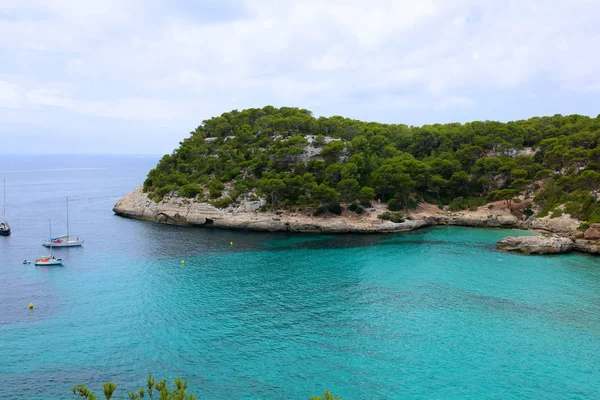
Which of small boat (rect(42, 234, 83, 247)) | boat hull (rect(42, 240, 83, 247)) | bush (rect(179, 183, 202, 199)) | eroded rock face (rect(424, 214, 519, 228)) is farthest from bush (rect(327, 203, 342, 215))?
boat hull (rect(42, 240, 83, 247))

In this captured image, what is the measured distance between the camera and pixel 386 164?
6925cm

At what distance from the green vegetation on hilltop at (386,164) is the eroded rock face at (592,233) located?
13.0ft

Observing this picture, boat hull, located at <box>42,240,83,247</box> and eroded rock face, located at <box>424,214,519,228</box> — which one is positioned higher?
eroded rock face, located at <box>424,214,519,228</box>

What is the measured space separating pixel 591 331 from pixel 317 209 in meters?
41.0

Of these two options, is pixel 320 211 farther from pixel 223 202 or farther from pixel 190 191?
pixel 190 191

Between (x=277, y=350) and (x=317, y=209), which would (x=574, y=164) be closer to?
(x=317, y=209)

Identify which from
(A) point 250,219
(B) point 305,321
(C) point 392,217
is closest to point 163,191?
(A) point 250,219

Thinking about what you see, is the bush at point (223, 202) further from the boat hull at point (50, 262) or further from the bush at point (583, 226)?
the bush at point (583, 226)

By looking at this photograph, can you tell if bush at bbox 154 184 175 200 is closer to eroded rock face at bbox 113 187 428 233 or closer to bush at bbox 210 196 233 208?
eroded rock face at bbox 113 187 428 233

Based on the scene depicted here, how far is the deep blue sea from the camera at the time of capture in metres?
23.5

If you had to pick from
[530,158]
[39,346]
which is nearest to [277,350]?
[39,346]

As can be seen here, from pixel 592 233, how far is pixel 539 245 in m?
7.23

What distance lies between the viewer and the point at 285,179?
65.6 meters

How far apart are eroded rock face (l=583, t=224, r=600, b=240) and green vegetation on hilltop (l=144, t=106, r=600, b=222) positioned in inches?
157
